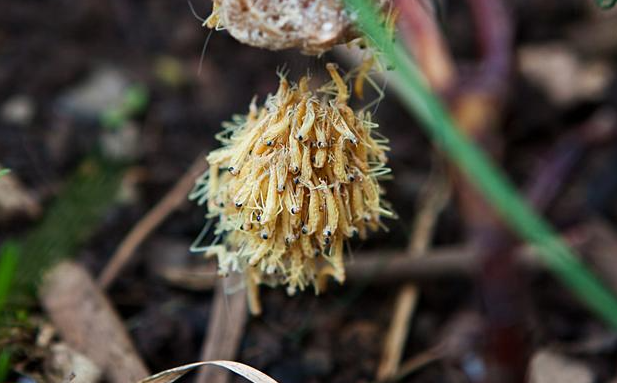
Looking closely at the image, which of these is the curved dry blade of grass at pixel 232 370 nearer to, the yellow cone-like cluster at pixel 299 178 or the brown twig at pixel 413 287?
the yellow cone-like cluster at pixel 299 178

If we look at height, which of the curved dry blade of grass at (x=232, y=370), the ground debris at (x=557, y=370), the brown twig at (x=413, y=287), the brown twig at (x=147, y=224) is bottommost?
the ground debris at (x=557, y=370)

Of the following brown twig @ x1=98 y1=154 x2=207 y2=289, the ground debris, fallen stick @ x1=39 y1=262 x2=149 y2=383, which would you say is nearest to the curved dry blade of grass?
fallen stick @ x1=39 y1=262 x2=149 y2=383

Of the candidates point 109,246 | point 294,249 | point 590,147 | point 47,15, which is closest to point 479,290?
point 590,147

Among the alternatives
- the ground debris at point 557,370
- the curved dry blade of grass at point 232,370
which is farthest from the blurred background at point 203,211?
the curved dry blade of grass at point 232,370

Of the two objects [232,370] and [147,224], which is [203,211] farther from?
[232,370]

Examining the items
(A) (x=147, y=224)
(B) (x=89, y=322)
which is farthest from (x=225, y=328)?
(A) (x=147, y=224)

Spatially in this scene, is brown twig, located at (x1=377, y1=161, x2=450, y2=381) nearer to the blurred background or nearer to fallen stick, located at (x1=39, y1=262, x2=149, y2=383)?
the blurred background

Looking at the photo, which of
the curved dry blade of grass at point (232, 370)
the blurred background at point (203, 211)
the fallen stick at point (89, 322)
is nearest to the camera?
the curved dry blade of grass at point (232, 370)
